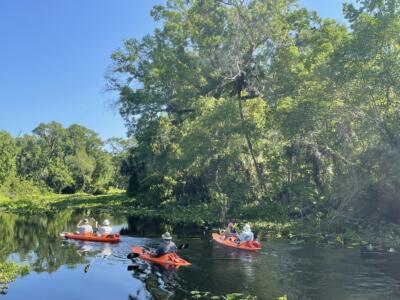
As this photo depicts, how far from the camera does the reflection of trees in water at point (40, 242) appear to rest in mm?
21109

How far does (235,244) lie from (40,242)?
1178cm

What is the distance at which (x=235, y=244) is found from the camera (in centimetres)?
2417

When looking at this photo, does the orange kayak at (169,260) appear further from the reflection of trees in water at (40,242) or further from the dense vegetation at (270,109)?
the dense vegetation at (270,109)

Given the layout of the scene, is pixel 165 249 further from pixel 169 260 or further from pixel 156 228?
pixel 156 228

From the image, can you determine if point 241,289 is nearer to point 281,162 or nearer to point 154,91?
point 281,162

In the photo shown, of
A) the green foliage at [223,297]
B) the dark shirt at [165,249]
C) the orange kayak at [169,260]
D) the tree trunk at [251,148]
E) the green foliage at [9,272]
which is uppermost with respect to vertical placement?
the tree trunk at [251,148]

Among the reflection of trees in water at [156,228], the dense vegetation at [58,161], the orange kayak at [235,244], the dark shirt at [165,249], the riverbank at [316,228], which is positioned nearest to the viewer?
the dark shirt at [165,249]

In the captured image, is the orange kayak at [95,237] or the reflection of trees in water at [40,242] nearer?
the reflection of trees in water at [40,242]

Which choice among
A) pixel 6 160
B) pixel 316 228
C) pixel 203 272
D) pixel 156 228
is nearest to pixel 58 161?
pixel 6 160

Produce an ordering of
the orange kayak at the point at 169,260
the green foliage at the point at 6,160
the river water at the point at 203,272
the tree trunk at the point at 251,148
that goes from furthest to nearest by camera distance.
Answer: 1. the green foliage at the point at 6,160
2. the tree trunk at the point at 251,148
3. the orange kayak at the point at 169,260
4. the river water at the point at 203,272

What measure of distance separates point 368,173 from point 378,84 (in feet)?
21.0

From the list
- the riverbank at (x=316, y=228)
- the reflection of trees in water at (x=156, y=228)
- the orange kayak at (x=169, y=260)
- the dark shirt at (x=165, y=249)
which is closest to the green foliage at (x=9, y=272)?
the orange kayak at (x=169, y=260)

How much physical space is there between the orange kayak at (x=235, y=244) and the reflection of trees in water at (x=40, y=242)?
781cm

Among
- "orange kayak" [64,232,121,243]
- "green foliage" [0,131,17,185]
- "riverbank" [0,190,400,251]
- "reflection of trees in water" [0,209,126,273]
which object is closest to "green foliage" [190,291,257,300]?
"reflection of trees in water" [0,209,126,273]
